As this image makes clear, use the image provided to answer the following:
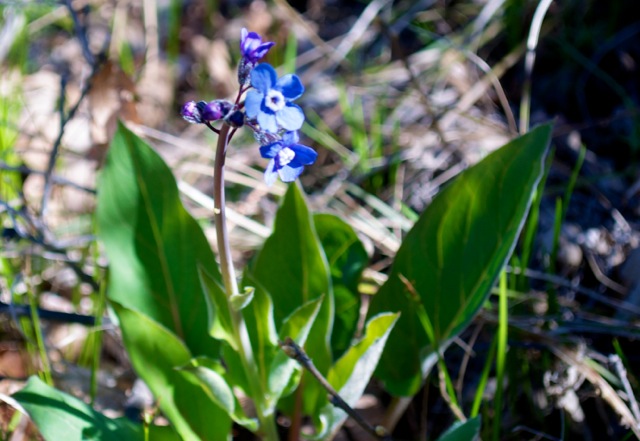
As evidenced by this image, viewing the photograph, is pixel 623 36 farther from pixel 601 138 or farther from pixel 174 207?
pixel 174 207

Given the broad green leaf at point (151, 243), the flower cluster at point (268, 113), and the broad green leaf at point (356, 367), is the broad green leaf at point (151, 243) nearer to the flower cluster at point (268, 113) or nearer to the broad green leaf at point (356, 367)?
the broad green leaf at point (356, 367)

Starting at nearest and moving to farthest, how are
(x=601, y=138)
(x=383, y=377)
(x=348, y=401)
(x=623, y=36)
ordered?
(x=348, y=401), (x=383, y=377), (x=601, y=138), (x=623, y=36)

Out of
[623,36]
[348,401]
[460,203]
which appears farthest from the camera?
[623,36]

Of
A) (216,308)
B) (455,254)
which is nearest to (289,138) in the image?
(216,308)

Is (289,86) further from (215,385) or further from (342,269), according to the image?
(342,269)

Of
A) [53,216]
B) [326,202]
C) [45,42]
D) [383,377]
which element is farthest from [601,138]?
[45,42]

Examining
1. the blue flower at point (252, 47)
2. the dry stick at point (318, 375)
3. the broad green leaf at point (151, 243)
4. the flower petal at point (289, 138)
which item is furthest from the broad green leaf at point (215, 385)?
the blue flower at point (252, 47)

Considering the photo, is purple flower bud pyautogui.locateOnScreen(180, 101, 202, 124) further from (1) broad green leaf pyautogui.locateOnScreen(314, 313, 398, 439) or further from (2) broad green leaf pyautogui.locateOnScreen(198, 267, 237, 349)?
(1) broad green leaf pyautogui.locateOnScreen(314, 313, 398, 439)
